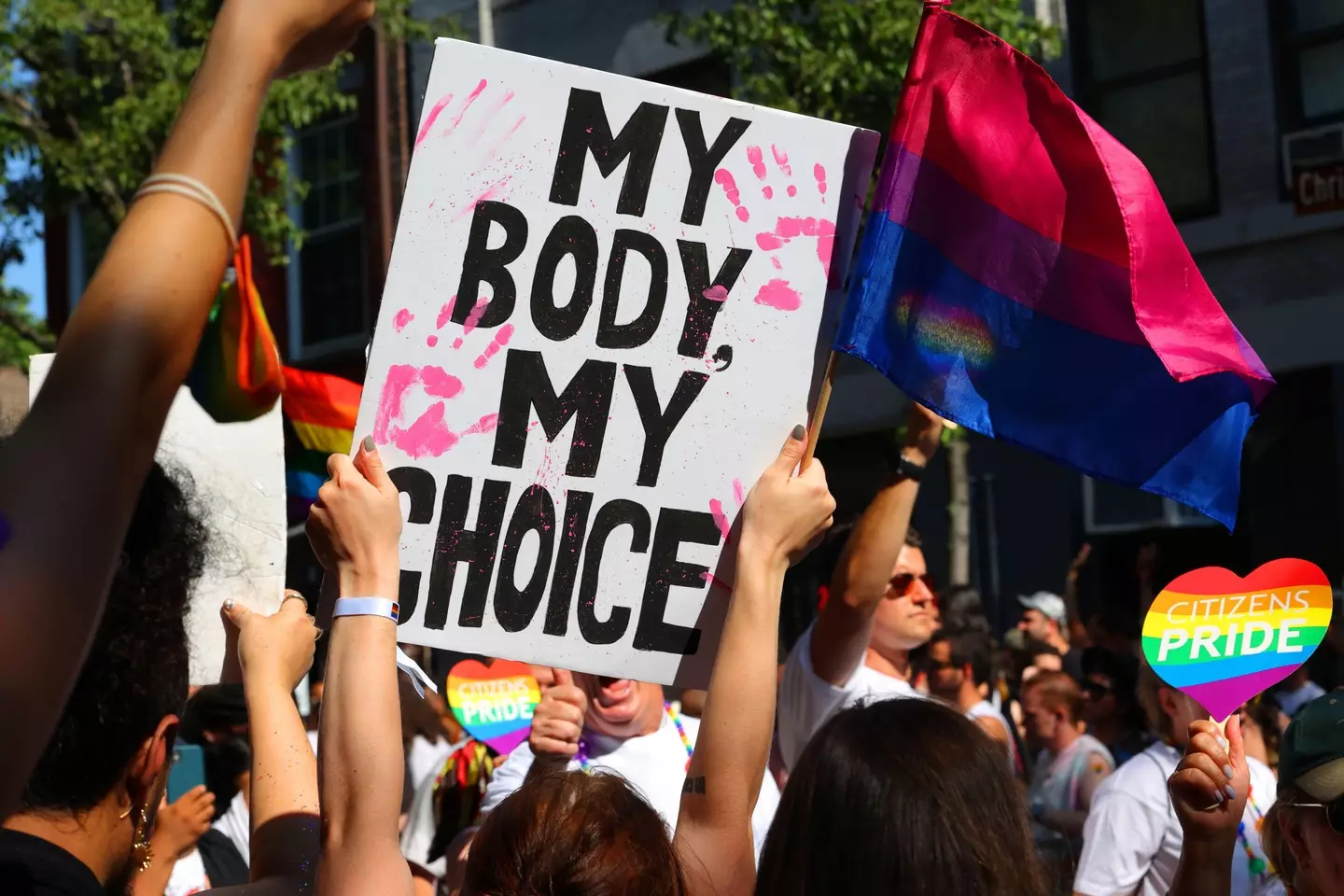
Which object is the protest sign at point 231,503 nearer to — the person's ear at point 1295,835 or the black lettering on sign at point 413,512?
the black lettering on sign at point 413,512

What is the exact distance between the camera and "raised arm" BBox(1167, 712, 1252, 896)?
2.54 m

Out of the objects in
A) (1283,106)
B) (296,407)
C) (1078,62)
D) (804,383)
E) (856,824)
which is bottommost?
(856,824)

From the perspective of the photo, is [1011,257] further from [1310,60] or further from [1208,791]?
[1310,60]

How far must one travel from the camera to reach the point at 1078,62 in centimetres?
1182

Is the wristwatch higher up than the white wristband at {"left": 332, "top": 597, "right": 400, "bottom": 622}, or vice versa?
the wristwatch

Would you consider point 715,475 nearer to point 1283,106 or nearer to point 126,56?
point 1283,106

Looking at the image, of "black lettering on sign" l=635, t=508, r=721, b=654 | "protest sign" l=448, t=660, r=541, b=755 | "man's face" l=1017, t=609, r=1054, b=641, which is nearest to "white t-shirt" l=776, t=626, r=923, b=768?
"black lettering on sign" l=635, t=508, r=721, b=654

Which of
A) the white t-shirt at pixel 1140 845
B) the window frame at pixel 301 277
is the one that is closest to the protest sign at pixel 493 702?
the white t-shirt at pixel 1140 845

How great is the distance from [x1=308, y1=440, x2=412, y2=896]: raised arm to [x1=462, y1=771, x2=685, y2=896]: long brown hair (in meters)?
0.13

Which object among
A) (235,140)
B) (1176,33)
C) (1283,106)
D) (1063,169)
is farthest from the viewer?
(1176,33)

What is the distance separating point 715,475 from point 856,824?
93 cm

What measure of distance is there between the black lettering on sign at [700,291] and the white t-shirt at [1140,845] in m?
2.02

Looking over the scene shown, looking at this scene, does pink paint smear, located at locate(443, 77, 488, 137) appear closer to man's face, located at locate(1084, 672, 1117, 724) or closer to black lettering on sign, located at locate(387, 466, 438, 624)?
black lettering on sign, located at locate(387, 466, 438, 624)

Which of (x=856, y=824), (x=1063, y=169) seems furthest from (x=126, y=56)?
(x=856, y=824)
